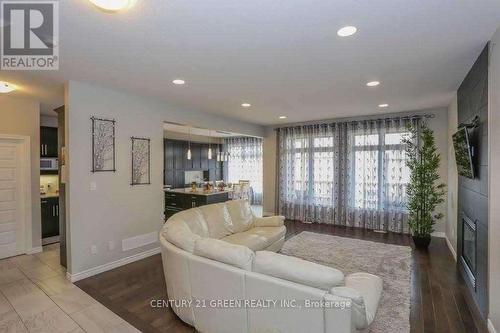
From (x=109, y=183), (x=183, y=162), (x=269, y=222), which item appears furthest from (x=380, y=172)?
(x=183, y=162)

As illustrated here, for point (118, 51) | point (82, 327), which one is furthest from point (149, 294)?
point (118, 51)

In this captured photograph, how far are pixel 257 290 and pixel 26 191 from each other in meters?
4.71

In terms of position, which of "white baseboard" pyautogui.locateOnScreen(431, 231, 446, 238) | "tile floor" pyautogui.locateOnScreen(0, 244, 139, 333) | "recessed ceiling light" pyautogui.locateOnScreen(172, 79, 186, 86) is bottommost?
"tile floor" pyautogui.locateOnScreen(0, 244, 139, 333)

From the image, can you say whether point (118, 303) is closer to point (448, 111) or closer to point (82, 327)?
point (82, 327)

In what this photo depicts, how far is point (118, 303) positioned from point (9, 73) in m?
3.03

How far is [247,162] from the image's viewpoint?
9867mm

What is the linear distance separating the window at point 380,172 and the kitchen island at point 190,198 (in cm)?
325

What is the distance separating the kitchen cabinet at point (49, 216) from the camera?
5121mm

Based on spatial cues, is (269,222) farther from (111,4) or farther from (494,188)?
(111,4)

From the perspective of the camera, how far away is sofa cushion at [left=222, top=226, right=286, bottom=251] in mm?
3523

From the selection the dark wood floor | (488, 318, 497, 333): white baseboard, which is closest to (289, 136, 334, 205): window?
the dark wood floor

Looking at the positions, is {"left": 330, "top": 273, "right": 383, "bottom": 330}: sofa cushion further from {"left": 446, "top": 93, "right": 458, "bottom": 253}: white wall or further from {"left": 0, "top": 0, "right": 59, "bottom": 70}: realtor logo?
{"left": 446, "top": 93, "right": 458, "bottom": 253}: white wall

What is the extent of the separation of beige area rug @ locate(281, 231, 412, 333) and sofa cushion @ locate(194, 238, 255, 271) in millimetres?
Result: 1403

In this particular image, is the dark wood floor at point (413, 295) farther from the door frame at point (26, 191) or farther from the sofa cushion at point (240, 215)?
the door frame at point (26, 191)
